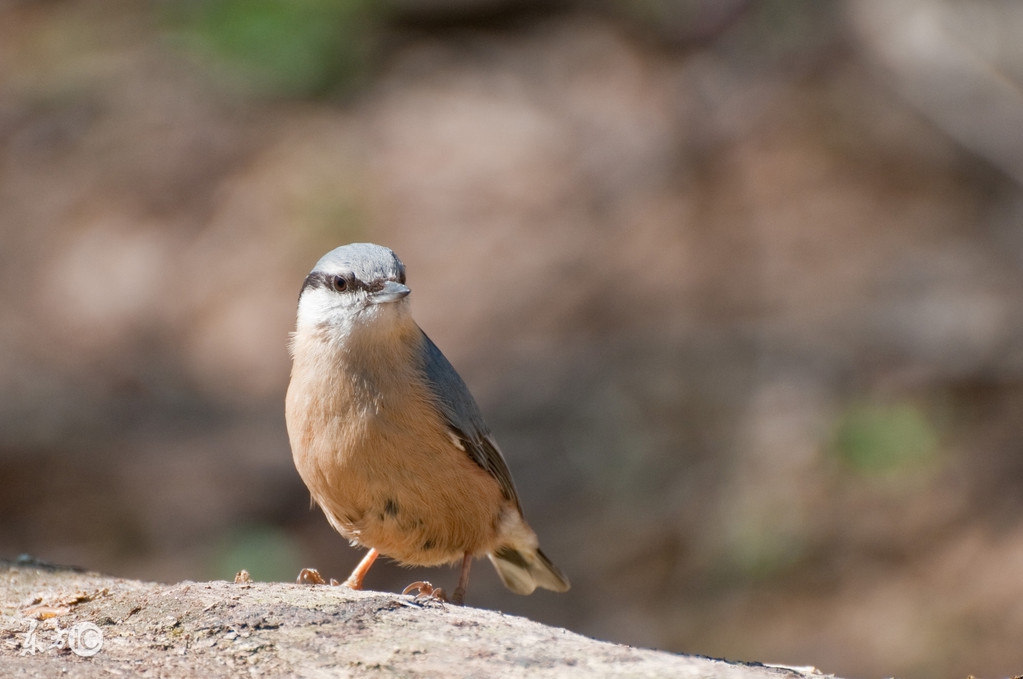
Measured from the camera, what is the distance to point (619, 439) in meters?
9.32

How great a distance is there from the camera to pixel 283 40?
37.1 feet

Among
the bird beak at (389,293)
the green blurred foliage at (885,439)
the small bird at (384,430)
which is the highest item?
the green blurred foliage at (885,439)

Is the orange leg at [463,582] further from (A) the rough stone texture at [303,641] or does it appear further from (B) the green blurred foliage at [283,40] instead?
(B) the green blurred foliage at [283,40]

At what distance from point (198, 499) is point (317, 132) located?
4497mm

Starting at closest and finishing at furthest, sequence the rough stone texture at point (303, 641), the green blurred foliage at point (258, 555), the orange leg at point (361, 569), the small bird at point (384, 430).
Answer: the rough stone texture at point (303, 641) → the small bird at point (384, 430) → the orange leg at point (361, 569) → the green blurred foliage at point (258, 555)

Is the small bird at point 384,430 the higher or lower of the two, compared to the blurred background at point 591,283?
lower

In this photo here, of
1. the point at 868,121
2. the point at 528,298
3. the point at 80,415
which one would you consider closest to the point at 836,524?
the point at 528,298

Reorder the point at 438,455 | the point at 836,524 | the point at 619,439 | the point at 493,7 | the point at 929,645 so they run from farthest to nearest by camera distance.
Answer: the point at 493,7 → the point at 619,439 → the point at 836,524 → the point at 929,645 → the point at 438,455

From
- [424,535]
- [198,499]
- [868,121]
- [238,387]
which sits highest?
[868,121]

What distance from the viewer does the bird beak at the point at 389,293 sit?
443cm

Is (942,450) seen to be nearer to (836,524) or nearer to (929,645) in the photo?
(836,524)

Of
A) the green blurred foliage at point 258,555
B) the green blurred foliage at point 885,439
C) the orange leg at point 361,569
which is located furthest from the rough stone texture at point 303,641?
the green blurred foliage at point 885,439

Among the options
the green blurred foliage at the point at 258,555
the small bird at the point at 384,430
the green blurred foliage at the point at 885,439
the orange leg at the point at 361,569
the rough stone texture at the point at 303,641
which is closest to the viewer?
the rough stone texture at the point at 303,641

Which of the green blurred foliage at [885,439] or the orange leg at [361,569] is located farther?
the green blurred foliage at [885,439]
